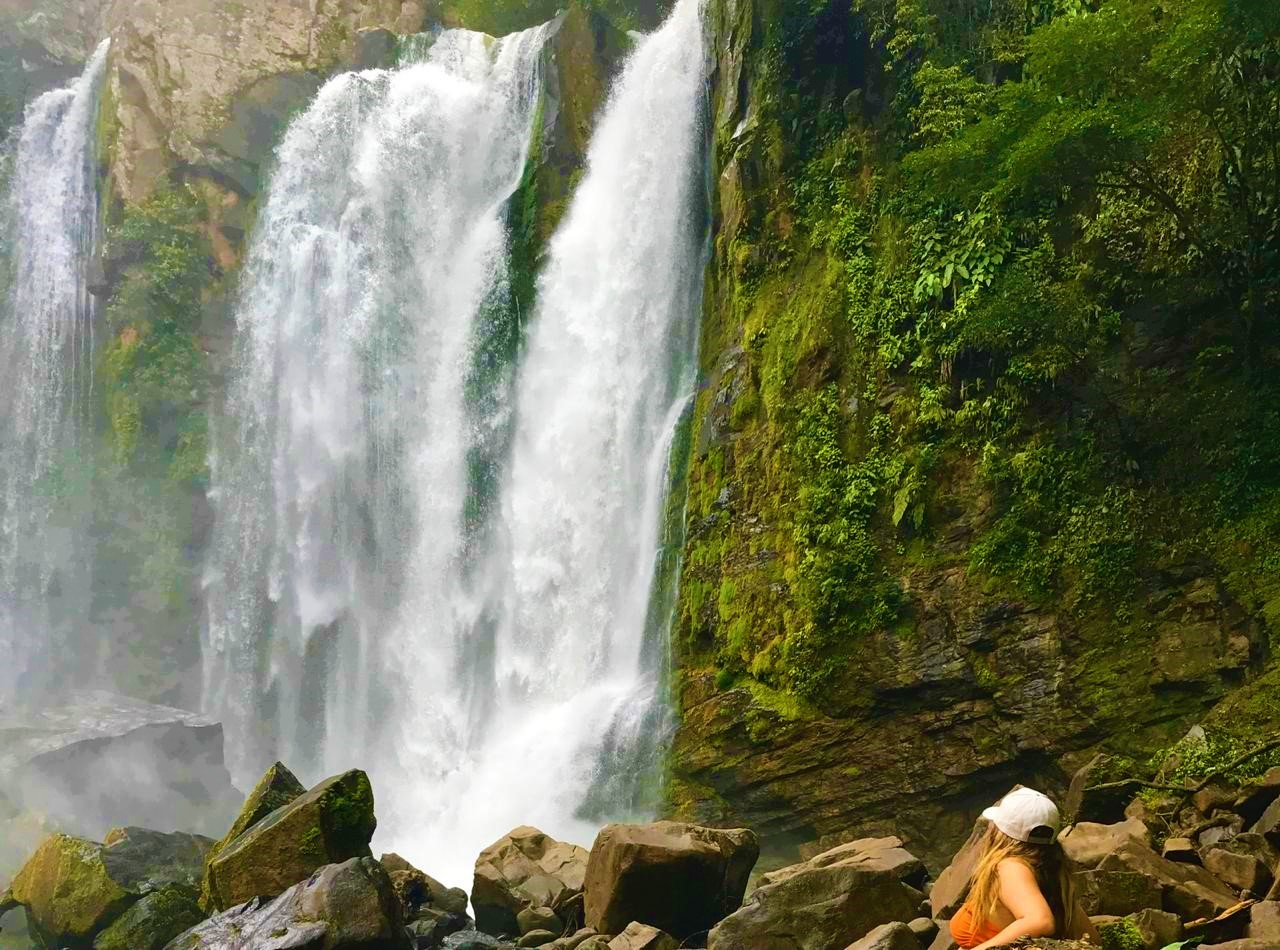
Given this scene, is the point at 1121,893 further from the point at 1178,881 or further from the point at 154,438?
the point at 154,438

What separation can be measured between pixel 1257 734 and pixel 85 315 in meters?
30.6

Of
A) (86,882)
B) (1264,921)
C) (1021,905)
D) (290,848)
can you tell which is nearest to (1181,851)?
(1264,921)

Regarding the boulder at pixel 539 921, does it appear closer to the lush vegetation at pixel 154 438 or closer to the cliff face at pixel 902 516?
the cliff face at pixel 902 516

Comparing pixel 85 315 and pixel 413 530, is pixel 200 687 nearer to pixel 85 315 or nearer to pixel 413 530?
pixel 413 530

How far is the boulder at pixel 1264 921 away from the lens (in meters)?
5.19

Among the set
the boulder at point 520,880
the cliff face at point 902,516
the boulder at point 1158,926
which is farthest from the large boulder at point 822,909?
the cliff face at point 902,516


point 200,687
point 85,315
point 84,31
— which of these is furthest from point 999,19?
point 84,31

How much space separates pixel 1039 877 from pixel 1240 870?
3779 millimetres

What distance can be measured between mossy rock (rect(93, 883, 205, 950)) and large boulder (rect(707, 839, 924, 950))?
6360 mm

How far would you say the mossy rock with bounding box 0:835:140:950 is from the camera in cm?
1130

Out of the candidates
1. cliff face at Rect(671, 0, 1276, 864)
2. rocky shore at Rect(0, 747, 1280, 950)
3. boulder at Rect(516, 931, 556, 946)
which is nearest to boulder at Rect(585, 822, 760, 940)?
rocky shore at Rect(0, 747, 1280, 950)

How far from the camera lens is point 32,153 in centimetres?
3066

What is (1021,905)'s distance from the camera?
3.98 metres

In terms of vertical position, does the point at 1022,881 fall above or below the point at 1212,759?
above
